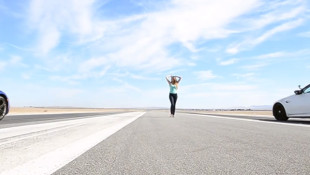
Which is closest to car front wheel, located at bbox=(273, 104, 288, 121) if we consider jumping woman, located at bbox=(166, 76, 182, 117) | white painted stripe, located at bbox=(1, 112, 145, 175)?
jumping woman, located at bbox=(166, 76, 182, 117)

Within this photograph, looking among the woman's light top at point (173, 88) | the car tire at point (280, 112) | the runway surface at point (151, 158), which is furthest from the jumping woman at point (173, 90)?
the runway surface at point (151, 158)

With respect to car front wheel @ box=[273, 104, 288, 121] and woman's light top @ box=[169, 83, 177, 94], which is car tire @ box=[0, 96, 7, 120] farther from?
car front wheel @ box=[273, 104, 288, 121]

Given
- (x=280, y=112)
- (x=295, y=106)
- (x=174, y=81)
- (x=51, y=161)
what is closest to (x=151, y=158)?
(x=51, y=161)

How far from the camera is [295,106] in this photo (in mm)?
11523

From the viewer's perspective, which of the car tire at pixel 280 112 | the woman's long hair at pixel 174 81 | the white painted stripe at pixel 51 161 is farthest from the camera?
the woman's long hair at pixel 174 81

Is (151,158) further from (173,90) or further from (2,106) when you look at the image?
(173,90)

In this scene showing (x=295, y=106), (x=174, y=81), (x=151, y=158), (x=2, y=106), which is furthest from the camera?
(x=174, y=81)

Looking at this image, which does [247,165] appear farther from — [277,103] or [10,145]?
[277,103]

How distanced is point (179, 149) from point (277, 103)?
9552 mm

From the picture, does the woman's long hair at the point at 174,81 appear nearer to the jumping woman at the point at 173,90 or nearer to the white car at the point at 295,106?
the jumping woman at the point at 173,90

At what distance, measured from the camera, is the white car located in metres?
11.1

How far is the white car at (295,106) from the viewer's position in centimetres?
1107

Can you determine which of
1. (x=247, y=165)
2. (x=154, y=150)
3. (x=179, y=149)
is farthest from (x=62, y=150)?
(x=247, y=165)

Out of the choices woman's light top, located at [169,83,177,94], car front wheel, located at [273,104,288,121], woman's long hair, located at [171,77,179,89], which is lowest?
car front wheel, located at [273,104,288,121]
